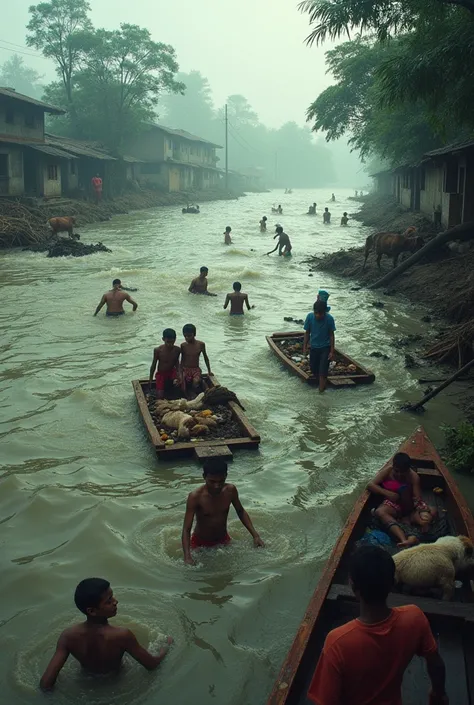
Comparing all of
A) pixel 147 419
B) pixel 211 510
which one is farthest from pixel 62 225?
pixel 211 510

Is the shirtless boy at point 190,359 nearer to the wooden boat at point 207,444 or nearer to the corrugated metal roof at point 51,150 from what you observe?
the wooden boat at point 207,444

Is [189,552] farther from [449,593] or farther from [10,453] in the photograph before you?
[10,453]

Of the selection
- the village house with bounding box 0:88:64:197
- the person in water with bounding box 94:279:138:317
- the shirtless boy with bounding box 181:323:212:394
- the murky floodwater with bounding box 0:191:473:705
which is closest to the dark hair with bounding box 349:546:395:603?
the murky floodwater with bounding box 0:191:473:705

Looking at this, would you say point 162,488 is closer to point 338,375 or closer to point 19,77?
point 338,375

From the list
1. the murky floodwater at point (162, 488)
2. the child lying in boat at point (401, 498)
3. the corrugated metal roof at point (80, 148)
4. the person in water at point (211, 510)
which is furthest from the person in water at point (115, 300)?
the corrugated metal roof at point (80, 148)

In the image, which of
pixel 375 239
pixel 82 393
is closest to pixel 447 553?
pixel 82 393

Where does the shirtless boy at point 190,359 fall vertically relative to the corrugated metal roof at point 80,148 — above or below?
below
